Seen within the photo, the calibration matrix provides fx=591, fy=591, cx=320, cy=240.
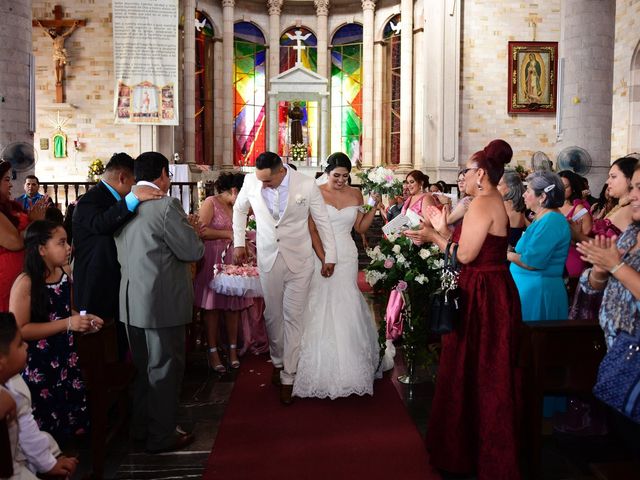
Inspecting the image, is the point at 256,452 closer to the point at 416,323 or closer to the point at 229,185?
the point at 416,323

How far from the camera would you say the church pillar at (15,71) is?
8539mm

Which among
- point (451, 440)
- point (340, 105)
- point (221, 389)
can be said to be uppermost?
point (340, 105)

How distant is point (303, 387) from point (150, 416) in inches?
52.6

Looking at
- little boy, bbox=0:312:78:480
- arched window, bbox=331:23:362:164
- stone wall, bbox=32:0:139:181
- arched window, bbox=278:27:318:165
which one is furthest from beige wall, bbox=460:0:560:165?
little boy, bbox=0:312:78:480

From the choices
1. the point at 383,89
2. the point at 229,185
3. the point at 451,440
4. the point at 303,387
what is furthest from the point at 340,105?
the point at 451,440

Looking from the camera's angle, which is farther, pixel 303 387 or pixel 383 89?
pixel 383 89

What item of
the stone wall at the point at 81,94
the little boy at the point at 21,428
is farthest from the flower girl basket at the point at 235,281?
the stone wall at the point at 81,94

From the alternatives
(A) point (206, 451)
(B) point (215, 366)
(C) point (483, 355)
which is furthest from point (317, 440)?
(B) point (215, 366)

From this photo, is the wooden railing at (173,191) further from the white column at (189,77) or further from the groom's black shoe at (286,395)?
the groom's black shoe at (286,395)

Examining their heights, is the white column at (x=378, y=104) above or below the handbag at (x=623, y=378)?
above

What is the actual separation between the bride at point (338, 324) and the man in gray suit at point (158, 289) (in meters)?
1.25

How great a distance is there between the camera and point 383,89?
60.9 ft

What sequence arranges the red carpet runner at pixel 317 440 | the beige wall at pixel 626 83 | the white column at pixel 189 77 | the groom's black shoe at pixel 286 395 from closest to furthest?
the red carpet runner at pixel 317 440, the groom's black shoe at pixel 286 395, the beige wall at pixel 626 83, the white column at pixel 189 77

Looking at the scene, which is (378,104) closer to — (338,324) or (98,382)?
(338,324)
